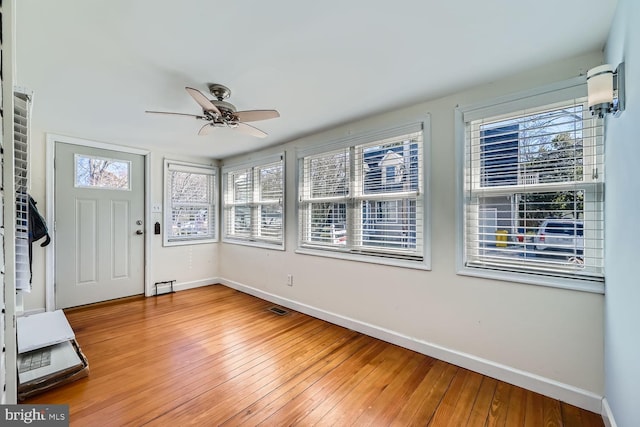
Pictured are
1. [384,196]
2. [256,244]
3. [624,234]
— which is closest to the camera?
[624,234]

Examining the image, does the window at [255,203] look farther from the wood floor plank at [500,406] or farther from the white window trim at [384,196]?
the wood floor plank at [500,406]

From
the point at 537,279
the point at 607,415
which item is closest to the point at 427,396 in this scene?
the point at 607,415

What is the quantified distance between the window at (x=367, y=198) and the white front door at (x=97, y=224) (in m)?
2.53

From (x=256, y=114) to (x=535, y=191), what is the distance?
83.3 inches

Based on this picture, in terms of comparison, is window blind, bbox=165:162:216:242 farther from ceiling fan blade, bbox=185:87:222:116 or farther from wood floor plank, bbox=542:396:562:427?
wood floor plank, bbox=542:396:562:427

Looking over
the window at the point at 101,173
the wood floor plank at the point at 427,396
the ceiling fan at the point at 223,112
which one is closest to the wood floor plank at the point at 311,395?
the wood floor plank at the point at 427,396

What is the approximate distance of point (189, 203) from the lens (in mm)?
4547

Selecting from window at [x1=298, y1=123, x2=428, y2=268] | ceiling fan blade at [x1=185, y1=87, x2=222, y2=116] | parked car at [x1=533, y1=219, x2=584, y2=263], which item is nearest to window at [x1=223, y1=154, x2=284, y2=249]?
window at [x1=298, y1=123, x2=428, y2=268]

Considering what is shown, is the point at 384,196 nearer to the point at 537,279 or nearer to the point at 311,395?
the point at 537,279

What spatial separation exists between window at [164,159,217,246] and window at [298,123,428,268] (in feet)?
6.87

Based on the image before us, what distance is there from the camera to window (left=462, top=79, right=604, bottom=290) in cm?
175

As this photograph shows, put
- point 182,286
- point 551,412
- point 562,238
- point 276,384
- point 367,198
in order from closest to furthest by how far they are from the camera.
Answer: point 551,412
point 562,238
point 276,384
point 367,198
point 182,286

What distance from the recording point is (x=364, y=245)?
9.58ft

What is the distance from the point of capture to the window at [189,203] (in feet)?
14.1
